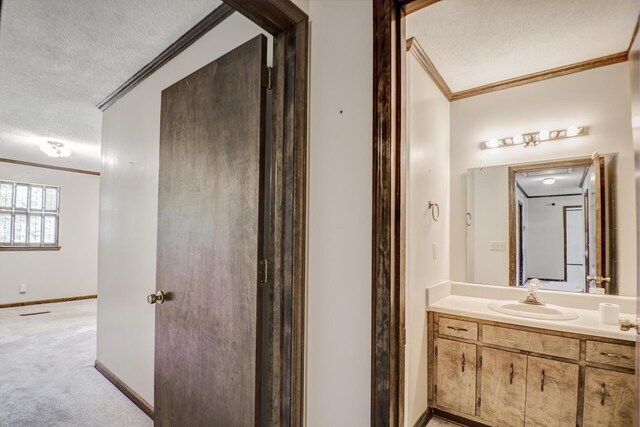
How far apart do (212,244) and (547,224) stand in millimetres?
2642

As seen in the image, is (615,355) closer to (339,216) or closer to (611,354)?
(611,354)

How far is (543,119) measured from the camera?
2.55 metres

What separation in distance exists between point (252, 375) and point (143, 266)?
1.48 meters

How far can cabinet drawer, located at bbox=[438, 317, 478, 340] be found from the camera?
2201 mm

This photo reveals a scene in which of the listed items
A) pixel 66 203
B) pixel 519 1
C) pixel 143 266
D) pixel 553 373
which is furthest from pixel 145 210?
pixel 66 203

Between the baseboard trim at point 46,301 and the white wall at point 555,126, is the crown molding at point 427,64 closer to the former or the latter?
the white wall at point 555,126

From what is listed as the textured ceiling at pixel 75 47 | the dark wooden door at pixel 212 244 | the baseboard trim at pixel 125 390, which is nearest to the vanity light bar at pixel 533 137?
the dark wooden door at pixel 212 244

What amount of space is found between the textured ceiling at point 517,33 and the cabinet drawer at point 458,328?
6.20 feet

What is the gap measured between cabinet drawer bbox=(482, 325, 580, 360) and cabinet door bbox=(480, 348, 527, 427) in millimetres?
65

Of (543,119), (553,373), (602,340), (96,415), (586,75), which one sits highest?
(586,75)

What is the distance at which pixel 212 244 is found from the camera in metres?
1.45

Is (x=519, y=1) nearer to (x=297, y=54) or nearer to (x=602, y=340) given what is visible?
(x=297, y=54)

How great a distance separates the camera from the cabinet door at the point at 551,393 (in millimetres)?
1882

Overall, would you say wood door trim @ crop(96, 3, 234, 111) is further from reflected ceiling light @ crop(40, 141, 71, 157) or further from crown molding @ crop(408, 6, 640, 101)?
reflected ceiling light @ crop(40, 141, 71, 157)
